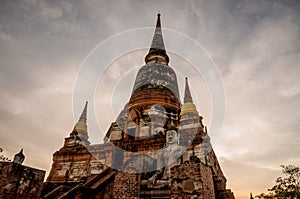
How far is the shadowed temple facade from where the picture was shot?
7.46m

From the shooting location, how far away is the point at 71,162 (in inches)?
546

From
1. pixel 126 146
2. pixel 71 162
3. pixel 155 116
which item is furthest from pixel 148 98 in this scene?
pixel 71 162

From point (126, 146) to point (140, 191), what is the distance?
5.14m

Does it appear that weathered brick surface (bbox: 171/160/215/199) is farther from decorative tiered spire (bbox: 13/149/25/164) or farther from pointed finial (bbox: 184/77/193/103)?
pointed finial (bbox: 184/77/193/103)

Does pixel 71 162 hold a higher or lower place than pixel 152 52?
lower

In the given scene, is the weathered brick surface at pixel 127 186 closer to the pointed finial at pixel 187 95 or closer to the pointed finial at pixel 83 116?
the pointed finial at pixel 187 95

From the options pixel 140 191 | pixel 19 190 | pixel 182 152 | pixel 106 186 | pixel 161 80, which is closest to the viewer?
pixel 19 190

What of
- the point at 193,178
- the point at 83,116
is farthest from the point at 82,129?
the point at 193,178

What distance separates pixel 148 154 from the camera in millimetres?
12359

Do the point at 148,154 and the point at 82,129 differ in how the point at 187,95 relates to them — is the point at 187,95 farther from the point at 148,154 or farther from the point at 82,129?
the point at 82,129

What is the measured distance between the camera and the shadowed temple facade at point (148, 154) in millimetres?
7457

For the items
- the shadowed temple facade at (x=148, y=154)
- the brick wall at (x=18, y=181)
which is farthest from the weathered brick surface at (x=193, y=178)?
the brick wall at (x=18, y=181)

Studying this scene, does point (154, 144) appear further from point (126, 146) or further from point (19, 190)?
point (19, 190)

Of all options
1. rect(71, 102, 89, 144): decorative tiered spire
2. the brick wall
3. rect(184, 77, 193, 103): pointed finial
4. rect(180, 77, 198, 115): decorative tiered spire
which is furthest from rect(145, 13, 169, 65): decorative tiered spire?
the brick wall
